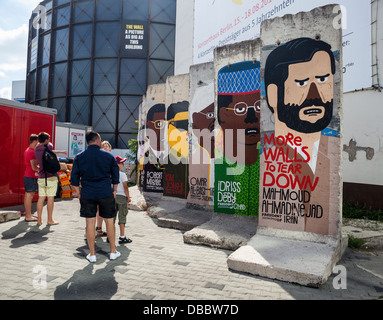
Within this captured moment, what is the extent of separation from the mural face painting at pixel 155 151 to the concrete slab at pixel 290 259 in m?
5.34

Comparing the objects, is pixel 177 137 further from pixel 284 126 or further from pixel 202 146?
pixel 284 126

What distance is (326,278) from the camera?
3.50m

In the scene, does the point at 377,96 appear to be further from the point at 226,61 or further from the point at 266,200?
the point at 266,200

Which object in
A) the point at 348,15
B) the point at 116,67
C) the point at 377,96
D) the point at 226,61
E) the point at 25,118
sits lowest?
the point at 25,118

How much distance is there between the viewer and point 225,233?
5.11m

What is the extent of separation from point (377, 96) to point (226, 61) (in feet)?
12.3

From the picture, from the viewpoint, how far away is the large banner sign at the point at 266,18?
6836 millimetres

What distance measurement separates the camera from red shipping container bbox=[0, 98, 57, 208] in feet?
24.7

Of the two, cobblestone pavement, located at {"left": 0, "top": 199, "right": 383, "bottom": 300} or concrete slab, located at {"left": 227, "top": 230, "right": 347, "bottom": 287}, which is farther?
concrete slab, located at {"left": 227, "top": 230, "right": 347, "bottom": 287}

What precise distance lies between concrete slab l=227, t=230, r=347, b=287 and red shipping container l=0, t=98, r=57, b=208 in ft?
21.3

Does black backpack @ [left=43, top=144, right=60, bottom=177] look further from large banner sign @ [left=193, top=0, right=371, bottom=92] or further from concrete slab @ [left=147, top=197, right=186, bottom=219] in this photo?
large banner sign @ [left=193, top=0, right=371, bottom=92]

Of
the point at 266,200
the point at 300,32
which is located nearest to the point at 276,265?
the point at 266,200

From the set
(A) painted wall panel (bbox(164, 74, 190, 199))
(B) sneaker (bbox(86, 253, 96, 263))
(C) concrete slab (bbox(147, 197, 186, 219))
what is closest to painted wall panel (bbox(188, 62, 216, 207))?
(C) concrete slab (bbox(147, 197, 186, 219))

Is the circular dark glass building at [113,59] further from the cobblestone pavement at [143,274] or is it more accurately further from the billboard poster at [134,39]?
the cobblestone pavement at [143,274]
